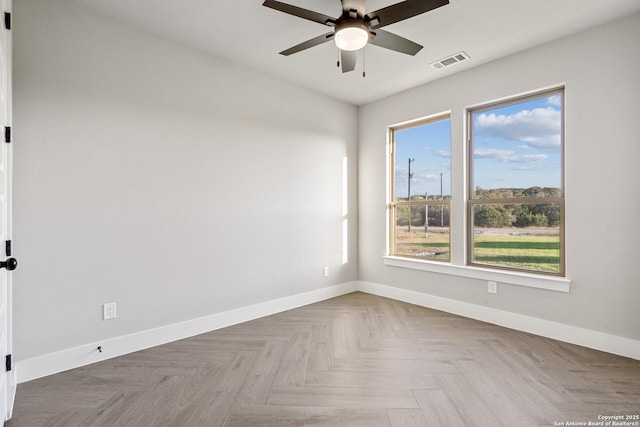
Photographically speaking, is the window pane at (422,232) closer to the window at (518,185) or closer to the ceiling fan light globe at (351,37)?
the window at (518,185)

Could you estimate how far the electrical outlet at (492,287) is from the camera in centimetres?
343

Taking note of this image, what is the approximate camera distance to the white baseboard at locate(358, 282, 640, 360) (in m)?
2.68

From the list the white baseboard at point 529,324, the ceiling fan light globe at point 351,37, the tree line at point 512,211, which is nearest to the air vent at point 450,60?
the tree line at point 512,211

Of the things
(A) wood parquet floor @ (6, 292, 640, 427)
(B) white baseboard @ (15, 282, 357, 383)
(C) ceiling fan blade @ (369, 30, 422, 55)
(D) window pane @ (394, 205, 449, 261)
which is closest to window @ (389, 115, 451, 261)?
(D) window pane @ (394, 205, 449, 261)

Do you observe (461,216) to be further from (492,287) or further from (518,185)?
(492,287)

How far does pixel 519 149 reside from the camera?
3.42m

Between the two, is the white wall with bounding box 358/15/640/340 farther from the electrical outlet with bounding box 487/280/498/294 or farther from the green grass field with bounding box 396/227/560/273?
the green grass field with bounding box 396/227/560/273

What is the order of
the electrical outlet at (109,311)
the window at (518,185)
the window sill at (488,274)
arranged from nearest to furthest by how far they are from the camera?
the electrical outlet at (109,311) < the window sill at (488,274) < the window at (518,185)

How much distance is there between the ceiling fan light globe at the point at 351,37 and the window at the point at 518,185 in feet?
6.88

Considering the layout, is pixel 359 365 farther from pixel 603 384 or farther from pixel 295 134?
pixel 295 134

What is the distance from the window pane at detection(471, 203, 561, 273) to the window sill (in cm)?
16

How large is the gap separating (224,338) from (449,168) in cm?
313

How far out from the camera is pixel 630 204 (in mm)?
2648

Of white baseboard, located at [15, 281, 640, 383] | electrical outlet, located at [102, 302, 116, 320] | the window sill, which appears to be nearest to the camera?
white baseboard, located at [15, 281, 640, 383]
